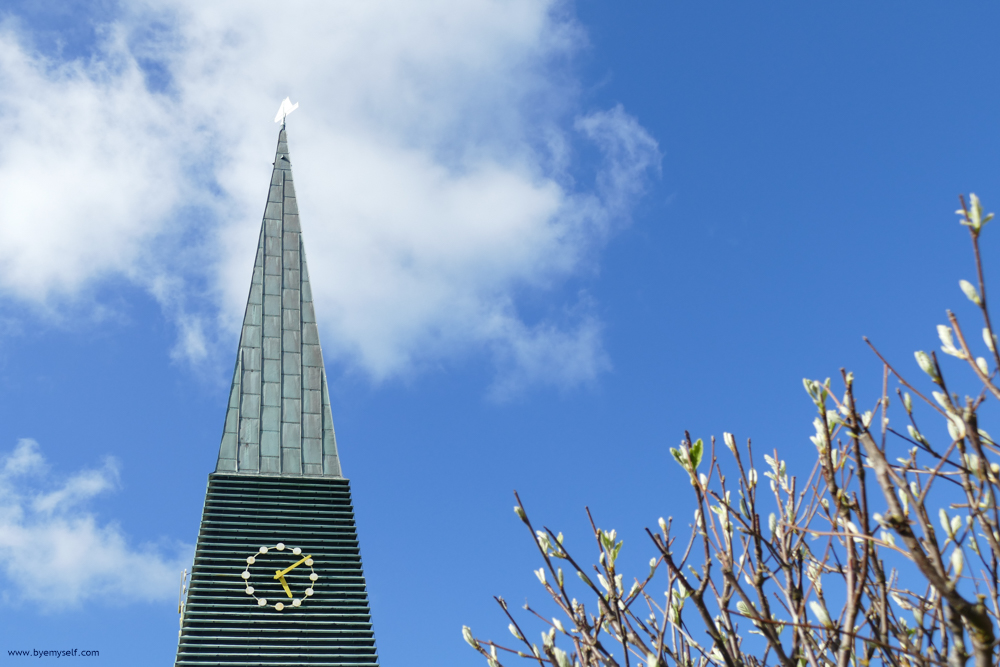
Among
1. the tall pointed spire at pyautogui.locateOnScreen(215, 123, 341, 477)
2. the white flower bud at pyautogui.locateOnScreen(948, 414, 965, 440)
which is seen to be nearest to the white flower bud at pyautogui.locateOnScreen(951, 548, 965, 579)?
the white flower bud at pyautogui.locateOnScreen(948, 414, 965, 440)

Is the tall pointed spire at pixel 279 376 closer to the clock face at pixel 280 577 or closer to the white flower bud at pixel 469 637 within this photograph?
the clock face at pixel 280 577

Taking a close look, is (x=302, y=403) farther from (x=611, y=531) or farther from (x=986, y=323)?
(x=986, y=323)

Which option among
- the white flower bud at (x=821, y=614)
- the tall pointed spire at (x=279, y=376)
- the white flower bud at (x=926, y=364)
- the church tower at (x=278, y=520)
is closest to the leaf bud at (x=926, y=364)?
the white flower bud at (x=926, y=364)

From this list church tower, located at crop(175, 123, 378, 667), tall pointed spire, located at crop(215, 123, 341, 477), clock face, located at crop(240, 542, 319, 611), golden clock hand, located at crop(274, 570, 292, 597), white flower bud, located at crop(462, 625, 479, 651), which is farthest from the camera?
tall pointed spire, located at crop(215, 123, 341, 477)

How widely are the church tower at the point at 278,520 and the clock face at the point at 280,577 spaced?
0.09 ft

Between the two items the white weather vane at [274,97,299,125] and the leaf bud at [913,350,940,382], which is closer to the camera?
the leaf bud at [913,350,940,382]

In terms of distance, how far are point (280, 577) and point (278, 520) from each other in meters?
1.78

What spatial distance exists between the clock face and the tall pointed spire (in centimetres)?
302

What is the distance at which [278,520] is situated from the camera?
22891 millimetres

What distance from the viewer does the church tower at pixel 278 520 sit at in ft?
67.9

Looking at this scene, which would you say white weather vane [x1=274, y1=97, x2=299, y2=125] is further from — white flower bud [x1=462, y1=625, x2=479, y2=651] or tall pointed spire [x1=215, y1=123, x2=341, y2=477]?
white flower bud [x1=462, y1=625, x2=479, y2=651]

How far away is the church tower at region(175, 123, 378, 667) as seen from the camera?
20688mm

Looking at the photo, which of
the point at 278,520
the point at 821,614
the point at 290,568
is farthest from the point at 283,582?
the point at 821,614

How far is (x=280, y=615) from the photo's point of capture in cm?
2106
